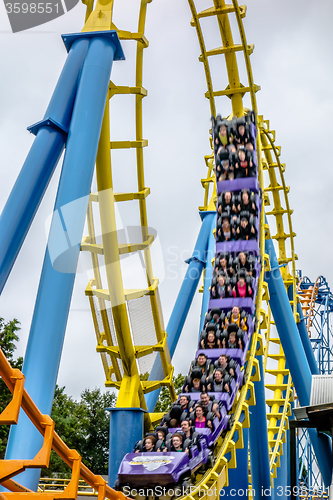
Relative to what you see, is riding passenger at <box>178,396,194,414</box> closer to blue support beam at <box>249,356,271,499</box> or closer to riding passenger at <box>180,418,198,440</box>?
riding passenger at <box>180,418,198,440</box>

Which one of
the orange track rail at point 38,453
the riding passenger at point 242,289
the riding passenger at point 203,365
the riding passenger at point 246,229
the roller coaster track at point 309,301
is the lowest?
the orange track rail at point 38,453

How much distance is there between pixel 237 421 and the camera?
22.9ft

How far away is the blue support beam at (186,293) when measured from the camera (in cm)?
879

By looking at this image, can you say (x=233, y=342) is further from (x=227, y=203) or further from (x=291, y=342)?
(x=291, y=342)

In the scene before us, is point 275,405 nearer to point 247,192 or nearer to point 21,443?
point 247,192

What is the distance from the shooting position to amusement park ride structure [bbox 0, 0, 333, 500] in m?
3.80

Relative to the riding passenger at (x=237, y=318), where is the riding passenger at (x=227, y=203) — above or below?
above

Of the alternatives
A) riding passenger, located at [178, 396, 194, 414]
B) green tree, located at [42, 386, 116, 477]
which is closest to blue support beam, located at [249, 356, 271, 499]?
riding passenger, located at [178, 396, 194, 414]

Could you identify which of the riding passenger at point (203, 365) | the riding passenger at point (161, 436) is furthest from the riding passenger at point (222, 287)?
the riding passenger at point (161, 436)

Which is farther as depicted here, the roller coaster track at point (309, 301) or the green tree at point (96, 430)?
the green tree at point (96, 430)

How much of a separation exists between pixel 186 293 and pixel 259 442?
9.12ft

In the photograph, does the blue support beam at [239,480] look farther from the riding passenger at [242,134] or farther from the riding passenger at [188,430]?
the riding passenger at [242,134]

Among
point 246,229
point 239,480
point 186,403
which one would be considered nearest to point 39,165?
point 186,403

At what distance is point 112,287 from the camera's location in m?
6.95
